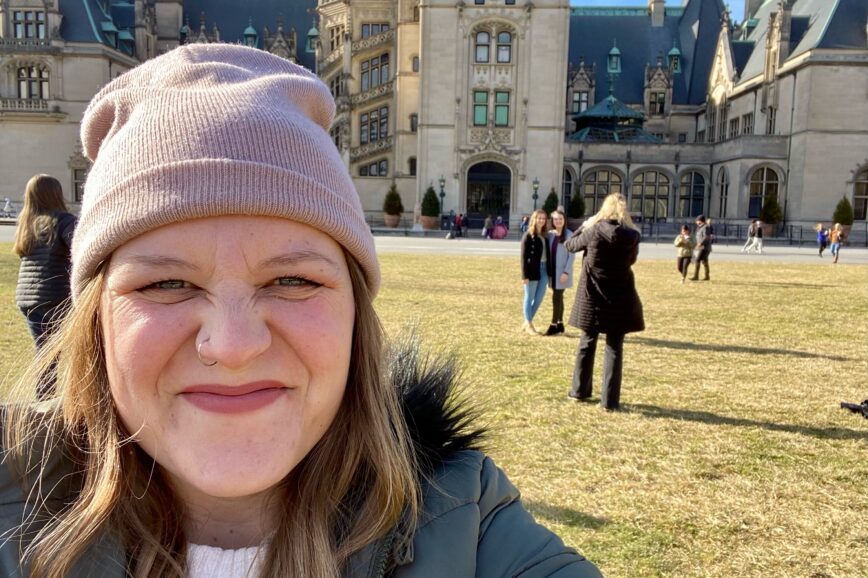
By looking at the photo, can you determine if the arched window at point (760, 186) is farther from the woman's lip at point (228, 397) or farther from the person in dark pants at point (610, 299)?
the woman's lip at point (228, 397)

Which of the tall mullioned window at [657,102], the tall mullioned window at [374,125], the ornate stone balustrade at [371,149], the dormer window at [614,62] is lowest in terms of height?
the ornate stone balustrade at [371,149]

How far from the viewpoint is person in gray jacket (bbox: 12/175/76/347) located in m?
5.67

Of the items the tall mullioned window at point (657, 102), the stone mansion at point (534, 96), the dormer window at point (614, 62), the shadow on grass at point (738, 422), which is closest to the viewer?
the shadow on grass at point (738, 422)

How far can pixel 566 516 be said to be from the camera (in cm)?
439

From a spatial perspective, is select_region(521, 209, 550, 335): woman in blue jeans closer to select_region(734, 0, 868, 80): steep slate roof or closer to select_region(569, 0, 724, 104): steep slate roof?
select_region(734, 0, 868, 80): steep slate roof

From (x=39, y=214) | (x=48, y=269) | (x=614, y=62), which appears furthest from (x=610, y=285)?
(x=614, y=62)

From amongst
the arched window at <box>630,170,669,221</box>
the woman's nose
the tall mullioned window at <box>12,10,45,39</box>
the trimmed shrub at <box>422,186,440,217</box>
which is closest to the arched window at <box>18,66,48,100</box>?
the tall mullioned window at <box>12,10,45,39</box>

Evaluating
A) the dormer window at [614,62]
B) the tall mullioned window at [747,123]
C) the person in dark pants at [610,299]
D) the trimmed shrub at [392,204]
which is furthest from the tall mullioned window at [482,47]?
the person in dark pants at [610,299]

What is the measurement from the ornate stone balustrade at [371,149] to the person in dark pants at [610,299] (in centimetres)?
3851

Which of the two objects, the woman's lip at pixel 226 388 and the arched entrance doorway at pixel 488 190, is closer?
the woman's lip at pixel 226 388

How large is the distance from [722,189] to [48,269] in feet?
147

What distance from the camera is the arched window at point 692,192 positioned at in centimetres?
4622

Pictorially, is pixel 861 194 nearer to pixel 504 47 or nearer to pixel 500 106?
pixel 500 106

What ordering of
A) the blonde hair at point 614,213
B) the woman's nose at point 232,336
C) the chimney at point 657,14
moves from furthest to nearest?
the chimney at point 657,14, the blonde hair at point 614,213, the woman's nose at point 232,336
